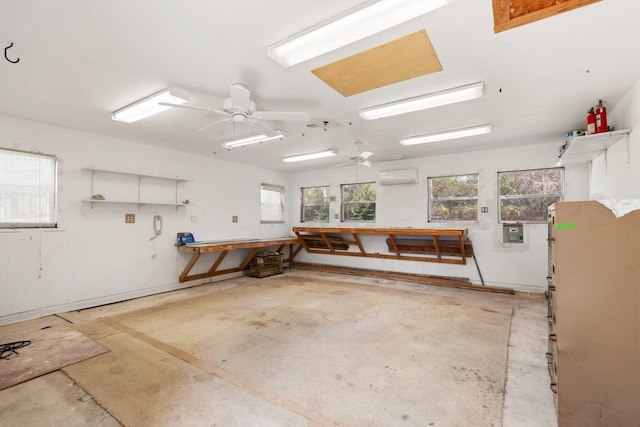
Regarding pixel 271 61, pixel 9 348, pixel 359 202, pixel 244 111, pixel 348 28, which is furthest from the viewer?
pixel 359 202

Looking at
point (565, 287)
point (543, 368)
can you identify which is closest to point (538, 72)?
point (565, 287)

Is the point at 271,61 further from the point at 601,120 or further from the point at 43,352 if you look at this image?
the point at 43,352

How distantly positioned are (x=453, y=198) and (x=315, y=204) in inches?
136

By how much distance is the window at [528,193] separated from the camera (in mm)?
5029

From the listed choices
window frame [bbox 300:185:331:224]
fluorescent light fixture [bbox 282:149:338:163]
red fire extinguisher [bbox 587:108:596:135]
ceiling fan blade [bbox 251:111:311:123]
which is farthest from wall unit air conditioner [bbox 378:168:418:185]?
ceiling fan blade [bbox 251:111:311:123]

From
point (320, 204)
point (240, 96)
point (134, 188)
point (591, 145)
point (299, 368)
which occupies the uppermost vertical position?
point (240, 96)

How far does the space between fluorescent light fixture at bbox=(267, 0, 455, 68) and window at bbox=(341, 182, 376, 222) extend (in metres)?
4.90

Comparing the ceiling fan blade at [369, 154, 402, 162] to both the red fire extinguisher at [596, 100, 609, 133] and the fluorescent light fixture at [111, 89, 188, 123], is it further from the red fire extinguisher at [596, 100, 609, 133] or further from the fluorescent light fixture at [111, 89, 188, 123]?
the fluorescent light fixture at [111, 89, 188, 123]

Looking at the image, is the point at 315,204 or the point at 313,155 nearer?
the point at 313,155

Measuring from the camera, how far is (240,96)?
2621 millimetres

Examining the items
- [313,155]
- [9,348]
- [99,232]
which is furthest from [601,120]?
[99,232]

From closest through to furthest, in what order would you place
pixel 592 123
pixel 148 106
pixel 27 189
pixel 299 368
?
pixel 299 368, pixel 592 123, pixel 148 106, pixel 27 189

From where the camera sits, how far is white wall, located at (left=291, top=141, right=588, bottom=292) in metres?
5.04

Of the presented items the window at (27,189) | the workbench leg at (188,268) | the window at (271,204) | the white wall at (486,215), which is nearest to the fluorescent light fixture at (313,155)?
the window at (271,204)
